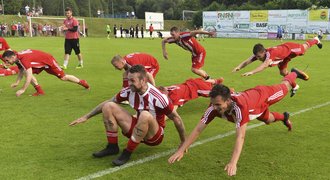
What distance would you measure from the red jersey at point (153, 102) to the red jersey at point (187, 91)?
164 centimetres

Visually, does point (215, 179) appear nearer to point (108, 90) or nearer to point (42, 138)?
point (42, 138)

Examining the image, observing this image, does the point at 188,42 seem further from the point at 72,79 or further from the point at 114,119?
the point at 114,119

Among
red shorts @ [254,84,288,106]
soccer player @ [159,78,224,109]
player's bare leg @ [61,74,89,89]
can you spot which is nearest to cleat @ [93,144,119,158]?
soccer player @ [159,78,224,109]

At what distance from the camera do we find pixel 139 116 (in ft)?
15.4

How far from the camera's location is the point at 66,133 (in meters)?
6.38

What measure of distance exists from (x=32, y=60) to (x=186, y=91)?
4346 mm

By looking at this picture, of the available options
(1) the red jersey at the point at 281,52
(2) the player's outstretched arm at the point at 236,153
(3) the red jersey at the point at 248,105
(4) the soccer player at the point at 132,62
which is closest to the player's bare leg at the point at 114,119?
(3) the red jersey at the point at 248,105

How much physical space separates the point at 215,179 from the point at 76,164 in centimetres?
186

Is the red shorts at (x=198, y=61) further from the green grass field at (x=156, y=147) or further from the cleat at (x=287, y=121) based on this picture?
the cleat at (x=287, y=121)

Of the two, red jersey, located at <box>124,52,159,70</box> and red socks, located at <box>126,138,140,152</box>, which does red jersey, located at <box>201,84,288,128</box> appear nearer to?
red socks, located at <box>126,138,140,152</box>

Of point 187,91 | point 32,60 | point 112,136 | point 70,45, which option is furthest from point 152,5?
point 112,136

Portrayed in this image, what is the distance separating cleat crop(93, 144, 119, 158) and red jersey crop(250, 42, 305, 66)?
454 cm

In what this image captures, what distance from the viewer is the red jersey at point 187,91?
6718 mm

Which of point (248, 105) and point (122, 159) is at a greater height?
point (248, 105)
